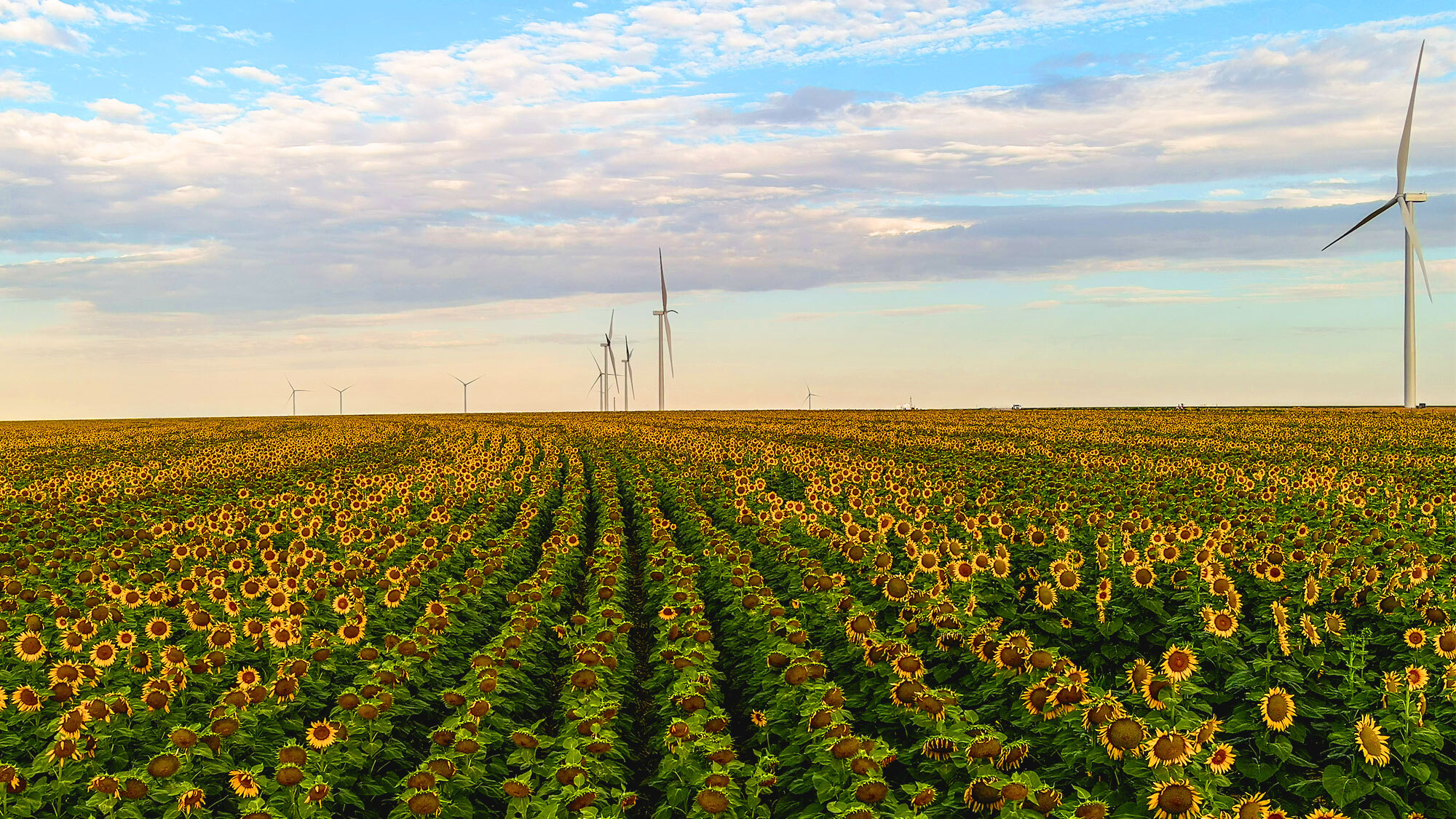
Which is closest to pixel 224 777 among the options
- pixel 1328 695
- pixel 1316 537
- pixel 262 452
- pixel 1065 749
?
pixel 1065 749

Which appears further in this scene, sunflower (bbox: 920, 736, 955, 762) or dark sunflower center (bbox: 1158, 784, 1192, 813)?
sunflower (bbox: 920, 736, 955, 762)

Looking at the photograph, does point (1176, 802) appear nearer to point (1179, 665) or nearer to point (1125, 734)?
point (1125, 734)

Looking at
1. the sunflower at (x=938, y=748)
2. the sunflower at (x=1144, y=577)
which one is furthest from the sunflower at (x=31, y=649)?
the sunflower at (x=1144, y=577)

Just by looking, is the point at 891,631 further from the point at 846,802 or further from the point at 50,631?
the point at 50,631

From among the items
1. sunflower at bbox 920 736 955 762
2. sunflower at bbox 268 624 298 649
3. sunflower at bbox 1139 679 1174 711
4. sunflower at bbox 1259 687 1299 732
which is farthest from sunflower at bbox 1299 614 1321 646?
sunflower at bbox 268 624 298 649

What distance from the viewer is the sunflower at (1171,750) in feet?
21.5

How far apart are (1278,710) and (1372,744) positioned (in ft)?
2.23

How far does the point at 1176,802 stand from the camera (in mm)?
6277

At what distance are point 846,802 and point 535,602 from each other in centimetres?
664

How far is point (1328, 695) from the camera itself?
8164 millimetres

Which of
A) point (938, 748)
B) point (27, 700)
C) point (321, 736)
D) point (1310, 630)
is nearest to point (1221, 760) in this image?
point (938, 748)

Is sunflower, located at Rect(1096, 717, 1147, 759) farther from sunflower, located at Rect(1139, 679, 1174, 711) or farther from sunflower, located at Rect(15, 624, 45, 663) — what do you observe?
sunflower, located at Rect(15, 624, 45, 663)

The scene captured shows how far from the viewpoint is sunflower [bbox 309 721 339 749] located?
809cm

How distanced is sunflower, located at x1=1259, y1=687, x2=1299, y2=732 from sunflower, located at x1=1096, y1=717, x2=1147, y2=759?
1274 mm
